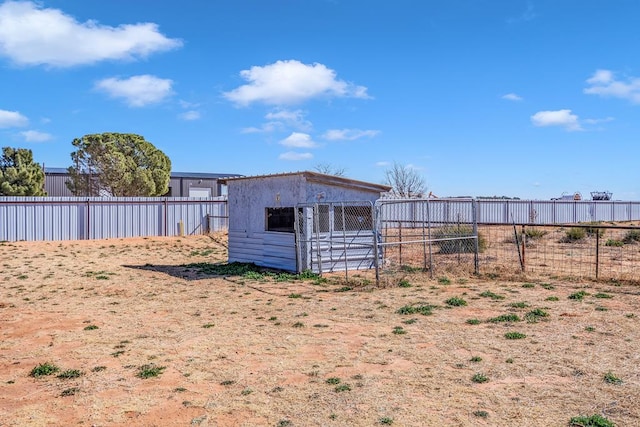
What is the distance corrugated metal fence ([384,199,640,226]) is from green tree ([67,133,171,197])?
16.3 m

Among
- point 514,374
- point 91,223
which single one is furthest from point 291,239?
point 91,223

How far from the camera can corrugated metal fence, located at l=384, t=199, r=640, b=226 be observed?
115 feet

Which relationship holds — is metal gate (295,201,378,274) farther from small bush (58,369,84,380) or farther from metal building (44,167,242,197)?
metal building (44,167,242,197)

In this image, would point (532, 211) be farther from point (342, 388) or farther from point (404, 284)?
point (342, 388)

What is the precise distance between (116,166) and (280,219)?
72.1ft

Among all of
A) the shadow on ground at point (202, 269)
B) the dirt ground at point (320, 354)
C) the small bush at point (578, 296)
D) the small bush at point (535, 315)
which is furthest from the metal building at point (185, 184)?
the small bush at point (535, 315)

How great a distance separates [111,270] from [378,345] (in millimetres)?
11332

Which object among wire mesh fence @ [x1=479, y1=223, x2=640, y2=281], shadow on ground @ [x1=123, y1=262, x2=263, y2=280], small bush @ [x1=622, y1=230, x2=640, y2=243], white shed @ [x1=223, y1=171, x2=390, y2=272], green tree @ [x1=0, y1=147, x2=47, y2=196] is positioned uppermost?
green tree @ [x1=0, y1=147, x2=47, y2=196]

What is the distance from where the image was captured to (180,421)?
4984 millimetres

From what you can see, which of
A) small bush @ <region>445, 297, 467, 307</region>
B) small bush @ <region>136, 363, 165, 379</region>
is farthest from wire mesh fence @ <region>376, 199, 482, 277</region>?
small bush @ <region>136, 363, 165, 379</region>

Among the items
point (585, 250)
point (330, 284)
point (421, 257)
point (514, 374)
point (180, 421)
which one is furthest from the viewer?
point (585, 250)

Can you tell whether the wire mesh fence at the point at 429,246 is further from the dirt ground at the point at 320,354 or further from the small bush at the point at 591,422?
the small bush at the point at 591,422

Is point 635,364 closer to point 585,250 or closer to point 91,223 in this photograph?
point 585,250

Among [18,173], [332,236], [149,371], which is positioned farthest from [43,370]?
[18,173]
